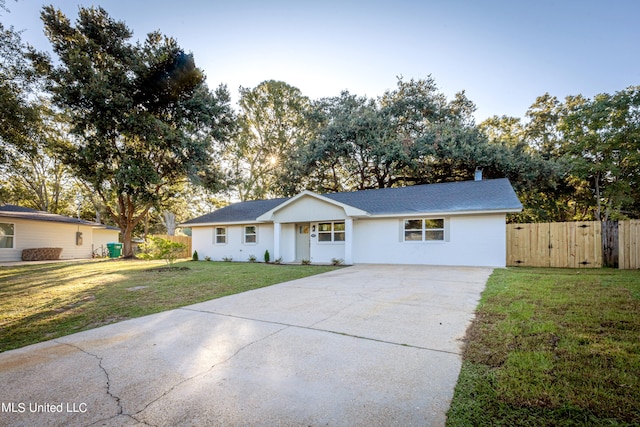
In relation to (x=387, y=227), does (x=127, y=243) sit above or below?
below

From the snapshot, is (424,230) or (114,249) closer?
(424,230)

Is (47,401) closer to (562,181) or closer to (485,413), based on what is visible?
(485,413)

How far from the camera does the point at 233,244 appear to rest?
17.7 meters

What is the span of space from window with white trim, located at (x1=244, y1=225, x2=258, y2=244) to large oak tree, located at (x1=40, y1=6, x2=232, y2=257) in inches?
189

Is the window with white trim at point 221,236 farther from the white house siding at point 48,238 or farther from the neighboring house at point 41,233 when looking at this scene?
the white house siding at point 48,238

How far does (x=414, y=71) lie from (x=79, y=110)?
2216 cm

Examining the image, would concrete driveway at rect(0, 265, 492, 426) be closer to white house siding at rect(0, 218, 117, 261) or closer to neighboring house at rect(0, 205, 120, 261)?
neighboring house at rect(0, 205, 120, 261)

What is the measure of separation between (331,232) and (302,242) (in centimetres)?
188

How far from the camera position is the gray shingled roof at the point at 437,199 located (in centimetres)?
1181

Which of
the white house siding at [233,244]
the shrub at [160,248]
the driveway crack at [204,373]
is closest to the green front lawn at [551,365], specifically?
the driveway crack at [204,373]

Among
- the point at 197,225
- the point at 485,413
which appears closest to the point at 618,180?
the point at 485,413

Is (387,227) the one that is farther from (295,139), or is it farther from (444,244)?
(295,139)

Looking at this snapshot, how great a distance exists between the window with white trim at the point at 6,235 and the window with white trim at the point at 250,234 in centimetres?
1413

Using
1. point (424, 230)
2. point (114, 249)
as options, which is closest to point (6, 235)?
point (114, 249)
